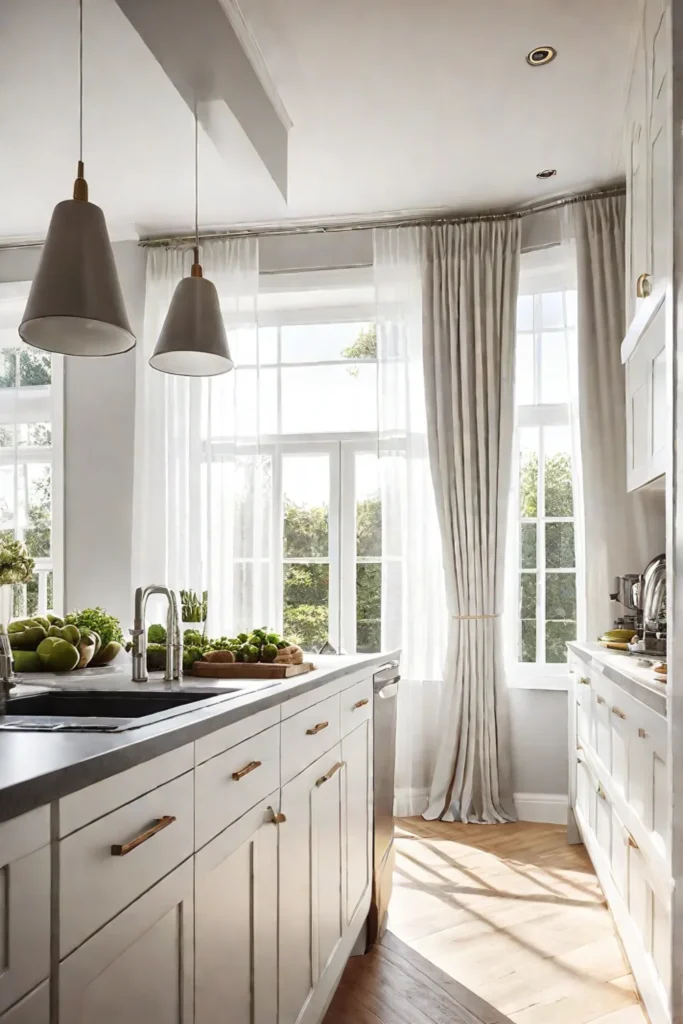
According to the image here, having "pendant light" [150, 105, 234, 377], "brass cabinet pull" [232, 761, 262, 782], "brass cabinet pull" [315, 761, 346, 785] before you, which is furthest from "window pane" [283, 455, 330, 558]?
"brass cabinet pull" [232, 761, 262, 782]

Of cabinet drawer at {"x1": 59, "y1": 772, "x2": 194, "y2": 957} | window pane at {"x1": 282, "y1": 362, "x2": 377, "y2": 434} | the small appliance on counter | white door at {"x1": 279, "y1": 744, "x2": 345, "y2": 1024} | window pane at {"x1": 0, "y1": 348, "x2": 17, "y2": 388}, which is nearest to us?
cabinet drawer at {"x1": 59, "y1": 772, "x2": 194, "y2": 957}

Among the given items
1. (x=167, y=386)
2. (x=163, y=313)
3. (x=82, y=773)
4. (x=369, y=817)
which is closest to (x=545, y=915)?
(x=369, y=817)

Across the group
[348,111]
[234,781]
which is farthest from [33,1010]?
[348,111]

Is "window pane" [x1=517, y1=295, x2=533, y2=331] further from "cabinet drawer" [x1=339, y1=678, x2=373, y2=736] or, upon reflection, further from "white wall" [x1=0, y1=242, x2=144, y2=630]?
"cabinet drawer" [x1=339, y1=678, x2=373, y2=736]

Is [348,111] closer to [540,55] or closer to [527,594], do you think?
[540,55]

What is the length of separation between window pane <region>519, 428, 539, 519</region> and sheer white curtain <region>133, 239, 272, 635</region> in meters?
1.37

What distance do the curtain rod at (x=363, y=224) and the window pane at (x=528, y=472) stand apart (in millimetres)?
1125

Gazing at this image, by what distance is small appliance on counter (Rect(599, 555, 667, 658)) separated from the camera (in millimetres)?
2980

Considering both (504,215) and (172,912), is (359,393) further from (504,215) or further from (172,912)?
(172,912)

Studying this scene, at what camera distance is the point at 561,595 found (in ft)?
14.9

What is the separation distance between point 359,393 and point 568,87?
6.55 feet

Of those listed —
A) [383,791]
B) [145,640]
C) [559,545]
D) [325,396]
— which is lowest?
[383,791]

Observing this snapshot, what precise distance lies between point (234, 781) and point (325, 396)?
12.0ft

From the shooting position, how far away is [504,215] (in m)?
Result: 4.52
